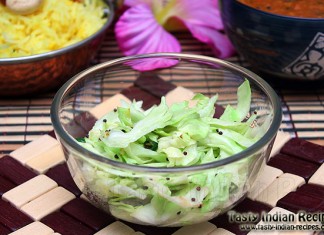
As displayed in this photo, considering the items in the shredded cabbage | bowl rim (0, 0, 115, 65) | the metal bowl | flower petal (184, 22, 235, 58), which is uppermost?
the shredded cabbage

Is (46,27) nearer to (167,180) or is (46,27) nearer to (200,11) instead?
(200,11)

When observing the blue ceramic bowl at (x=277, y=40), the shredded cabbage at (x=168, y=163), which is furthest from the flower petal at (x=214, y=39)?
the shredded cabbage at (x=168, y=163)

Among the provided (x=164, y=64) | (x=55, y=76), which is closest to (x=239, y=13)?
(x=164, y=64)

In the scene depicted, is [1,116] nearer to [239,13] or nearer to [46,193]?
[46,193]

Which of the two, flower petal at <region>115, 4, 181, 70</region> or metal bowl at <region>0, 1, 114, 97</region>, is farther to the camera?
flower petal at <region>115, 4, 181, 70</region>

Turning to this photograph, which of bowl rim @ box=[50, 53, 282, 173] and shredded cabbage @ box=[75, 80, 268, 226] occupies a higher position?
bowl rim @ box=[50, 53, 282, 173]

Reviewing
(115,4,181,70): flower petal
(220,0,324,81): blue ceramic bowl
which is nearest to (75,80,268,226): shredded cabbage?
(220,0,324,81): blue ceramic bowl

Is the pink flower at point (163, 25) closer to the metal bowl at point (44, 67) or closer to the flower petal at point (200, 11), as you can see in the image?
the flower petal at point (200, 11)

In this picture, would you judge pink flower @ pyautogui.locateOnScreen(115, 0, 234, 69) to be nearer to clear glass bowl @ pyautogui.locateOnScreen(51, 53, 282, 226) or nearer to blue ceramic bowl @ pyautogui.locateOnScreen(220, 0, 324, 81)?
blue ceramic bowl @ pyautogui.locateOnScreen(220, 0, 324, 81)
